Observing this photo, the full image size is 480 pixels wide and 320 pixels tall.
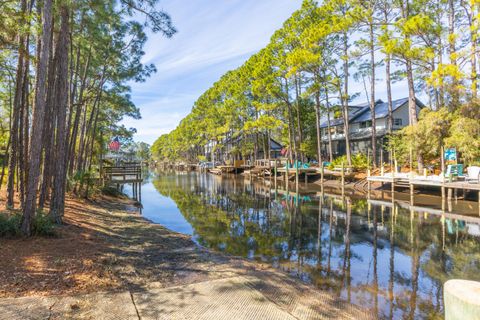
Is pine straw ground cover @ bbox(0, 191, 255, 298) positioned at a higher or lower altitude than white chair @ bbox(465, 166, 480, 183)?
lower

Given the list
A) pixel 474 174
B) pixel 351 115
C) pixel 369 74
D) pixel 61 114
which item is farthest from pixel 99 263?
pixel 351 115

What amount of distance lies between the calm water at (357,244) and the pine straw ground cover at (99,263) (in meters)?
1.86

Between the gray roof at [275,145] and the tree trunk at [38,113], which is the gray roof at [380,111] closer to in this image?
the gray roof at [275,145]

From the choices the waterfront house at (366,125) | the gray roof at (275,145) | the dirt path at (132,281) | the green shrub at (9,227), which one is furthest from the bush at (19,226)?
the gray roof at (275,145)

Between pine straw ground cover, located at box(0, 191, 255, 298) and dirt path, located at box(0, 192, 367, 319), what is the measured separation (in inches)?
0.6

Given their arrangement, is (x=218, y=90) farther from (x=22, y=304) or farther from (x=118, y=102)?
(x=22, y=304)

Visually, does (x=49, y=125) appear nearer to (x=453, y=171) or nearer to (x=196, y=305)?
(x=196, y=305)

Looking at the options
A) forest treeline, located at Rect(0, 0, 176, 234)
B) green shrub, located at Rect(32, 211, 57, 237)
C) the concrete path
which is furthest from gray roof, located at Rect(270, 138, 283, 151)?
the concrete path

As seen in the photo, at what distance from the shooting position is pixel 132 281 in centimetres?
527

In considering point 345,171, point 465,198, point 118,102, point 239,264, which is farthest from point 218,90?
point 239,264

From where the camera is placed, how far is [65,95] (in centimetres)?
916

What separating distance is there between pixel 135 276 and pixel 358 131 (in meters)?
39.0

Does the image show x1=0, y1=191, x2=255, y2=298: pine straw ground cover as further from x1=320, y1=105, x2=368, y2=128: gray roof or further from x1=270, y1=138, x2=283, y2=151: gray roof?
x1=270, y1=138, x2=283, y2=151: gray roof

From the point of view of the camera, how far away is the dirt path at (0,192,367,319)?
432cm
